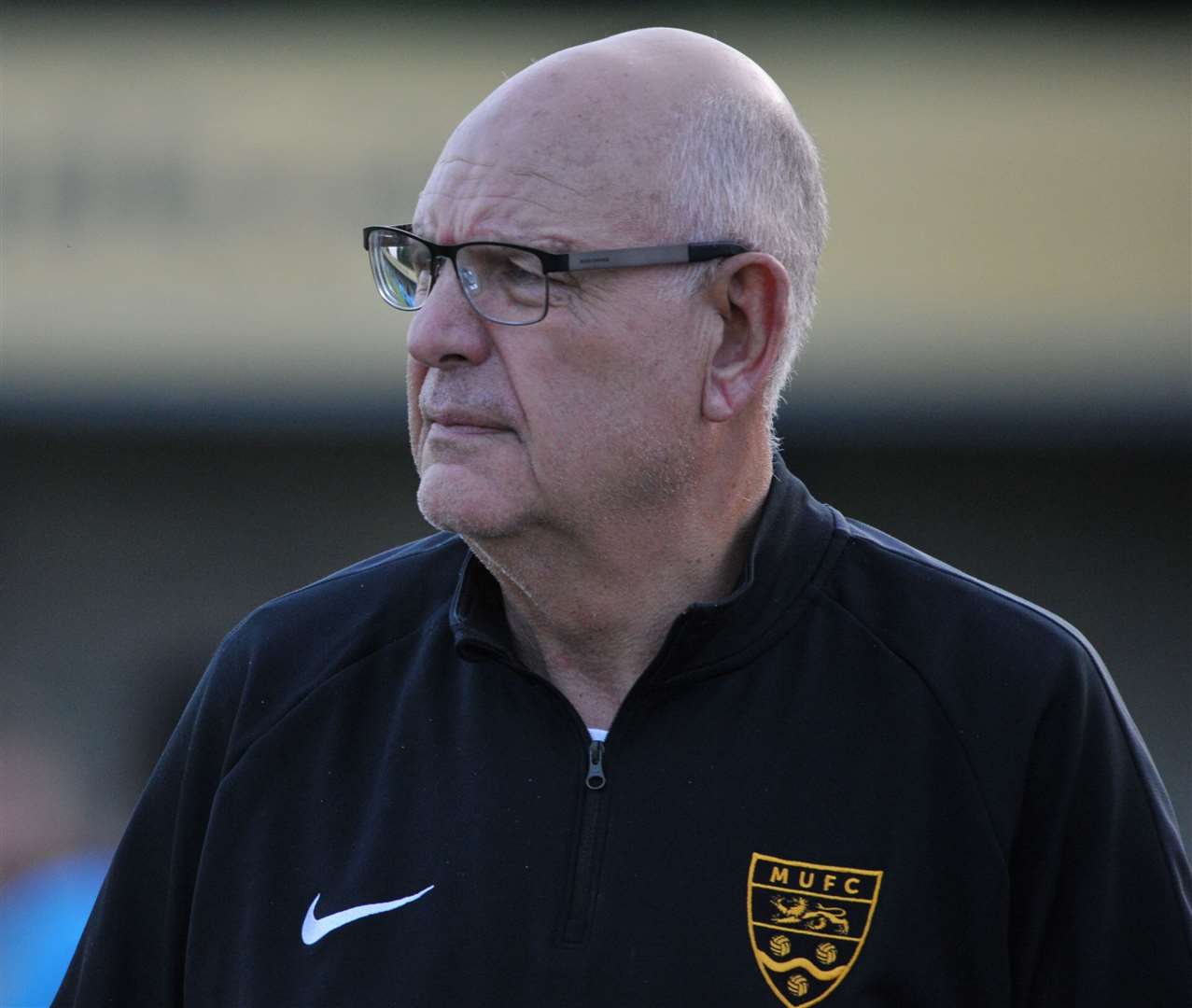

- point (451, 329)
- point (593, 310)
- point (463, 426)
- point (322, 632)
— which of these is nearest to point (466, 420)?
point (463, 426)

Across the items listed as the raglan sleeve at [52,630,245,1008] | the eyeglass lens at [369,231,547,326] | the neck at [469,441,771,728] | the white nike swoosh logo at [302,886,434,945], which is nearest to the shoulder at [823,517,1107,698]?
the neck at [469,441,771,728]

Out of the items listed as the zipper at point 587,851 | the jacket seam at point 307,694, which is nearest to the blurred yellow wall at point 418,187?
the jacket seam at point 307,694

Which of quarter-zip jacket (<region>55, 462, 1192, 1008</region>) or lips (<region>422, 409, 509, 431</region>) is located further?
lips (<region>422, 409, 509, 431</region>)

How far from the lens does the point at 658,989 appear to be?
6.48ft

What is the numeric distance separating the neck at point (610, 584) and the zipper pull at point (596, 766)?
0.34 feet

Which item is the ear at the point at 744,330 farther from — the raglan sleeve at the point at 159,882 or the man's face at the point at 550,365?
the raglan sleeve at the point at 159,882

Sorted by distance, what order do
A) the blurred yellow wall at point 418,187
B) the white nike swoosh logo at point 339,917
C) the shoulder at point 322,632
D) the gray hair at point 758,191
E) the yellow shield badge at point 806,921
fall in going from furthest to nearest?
the blurred yellow wall at point 418,187
the shoulder at point 322,632
the gray hair at point 758,191
the white nike swoosh logo at point 339,917
the yellow shield badge at point 806,921

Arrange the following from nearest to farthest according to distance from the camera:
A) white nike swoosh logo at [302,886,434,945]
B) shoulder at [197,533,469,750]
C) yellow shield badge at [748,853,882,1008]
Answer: yellow shield badge at [748,853,882,1008] < white nike swoosh logo at [302,886,434,945] < shoulder at [197,533,469,750]

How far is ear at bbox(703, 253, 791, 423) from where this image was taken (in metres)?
2.23

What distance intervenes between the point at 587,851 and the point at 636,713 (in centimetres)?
19

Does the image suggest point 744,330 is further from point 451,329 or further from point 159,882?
point 159,882

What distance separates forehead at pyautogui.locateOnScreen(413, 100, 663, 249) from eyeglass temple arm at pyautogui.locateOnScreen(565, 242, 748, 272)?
0.06ft

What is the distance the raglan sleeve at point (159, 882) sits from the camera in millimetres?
2281

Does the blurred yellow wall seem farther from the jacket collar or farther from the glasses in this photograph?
the glasses
